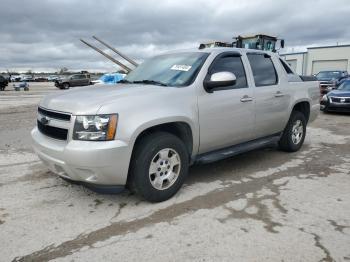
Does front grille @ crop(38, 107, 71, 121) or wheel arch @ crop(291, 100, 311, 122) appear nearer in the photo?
front grille @ crop(38, 107, 71, 121)

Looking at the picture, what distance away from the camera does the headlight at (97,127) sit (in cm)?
345

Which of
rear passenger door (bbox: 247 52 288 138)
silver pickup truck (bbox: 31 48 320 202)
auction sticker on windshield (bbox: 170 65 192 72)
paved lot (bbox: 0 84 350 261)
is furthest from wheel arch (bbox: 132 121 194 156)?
rear passenger door (bbox: 247 52 288 138)

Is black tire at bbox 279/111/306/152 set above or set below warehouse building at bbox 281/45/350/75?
below

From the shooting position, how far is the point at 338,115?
41.3 feet

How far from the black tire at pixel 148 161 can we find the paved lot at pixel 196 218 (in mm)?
147

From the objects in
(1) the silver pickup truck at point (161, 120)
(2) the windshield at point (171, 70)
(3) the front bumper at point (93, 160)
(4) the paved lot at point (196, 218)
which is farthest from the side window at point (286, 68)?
(3) the front bumper at point (93, 160)

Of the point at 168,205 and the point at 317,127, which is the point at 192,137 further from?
the point at 317,127

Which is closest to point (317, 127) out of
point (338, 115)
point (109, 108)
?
point (338, 115)

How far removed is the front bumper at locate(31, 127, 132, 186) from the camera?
3.41 m

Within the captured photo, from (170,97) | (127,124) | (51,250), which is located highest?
(170,97)

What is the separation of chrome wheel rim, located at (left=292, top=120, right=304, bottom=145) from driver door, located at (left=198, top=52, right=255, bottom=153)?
4.94 ft

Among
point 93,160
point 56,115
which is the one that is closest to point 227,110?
point 93,160

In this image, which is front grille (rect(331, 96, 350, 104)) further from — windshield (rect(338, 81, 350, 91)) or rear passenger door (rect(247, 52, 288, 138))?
rear passenger door (rect(247, 52, 288, 138))

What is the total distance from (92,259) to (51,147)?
139 centimetres
